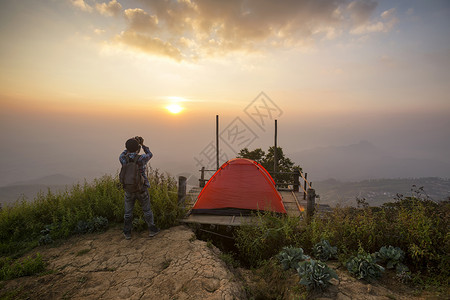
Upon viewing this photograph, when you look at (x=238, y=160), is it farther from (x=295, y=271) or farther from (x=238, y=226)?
(x=295, y=271)

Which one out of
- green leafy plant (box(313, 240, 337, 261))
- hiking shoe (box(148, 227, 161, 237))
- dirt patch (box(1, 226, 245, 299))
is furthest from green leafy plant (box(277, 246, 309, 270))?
hiking shoe (box(148, 227, 161, 237))

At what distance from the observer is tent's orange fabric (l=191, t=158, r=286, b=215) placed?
23.7ft

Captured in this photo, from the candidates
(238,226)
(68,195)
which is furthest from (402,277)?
(68,195)

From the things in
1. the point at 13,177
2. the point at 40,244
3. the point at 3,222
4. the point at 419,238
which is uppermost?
the point at 419,238

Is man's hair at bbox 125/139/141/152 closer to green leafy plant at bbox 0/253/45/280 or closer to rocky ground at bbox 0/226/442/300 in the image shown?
rocky ground at bbox 0/226/442/300

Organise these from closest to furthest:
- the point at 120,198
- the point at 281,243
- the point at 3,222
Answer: the point at 281,243 < the point at 3,222 < the point at 120,198

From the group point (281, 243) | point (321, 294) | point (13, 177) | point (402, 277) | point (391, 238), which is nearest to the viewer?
point (321, 294)

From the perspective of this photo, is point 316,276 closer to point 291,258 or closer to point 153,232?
point 291,258

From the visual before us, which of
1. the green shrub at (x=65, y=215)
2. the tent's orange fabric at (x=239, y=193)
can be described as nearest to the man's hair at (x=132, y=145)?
the green shrub at (x=65, y=215)

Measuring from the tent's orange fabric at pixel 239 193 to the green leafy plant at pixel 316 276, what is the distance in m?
3.22

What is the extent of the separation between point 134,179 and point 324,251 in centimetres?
486

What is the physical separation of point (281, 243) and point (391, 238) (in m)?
2.42

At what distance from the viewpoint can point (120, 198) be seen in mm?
7043

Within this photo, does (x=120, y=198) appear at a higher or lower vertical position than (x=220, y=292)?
higher
